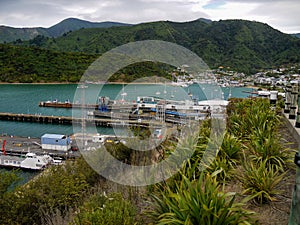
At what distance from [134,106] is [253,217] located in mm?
29767

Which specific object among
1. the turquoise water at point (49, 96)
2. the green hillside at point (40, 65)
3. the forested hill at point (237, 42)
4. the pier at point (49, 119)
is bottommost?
the pier at point (49, 119)

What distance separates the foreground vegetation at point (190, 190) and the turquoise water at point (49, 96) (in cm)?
1749

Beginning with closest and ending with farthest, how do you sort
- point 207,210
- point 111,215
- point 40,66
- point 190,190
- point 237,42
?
point 207,210 < point 190,190 < point 111,215 < point 40,66 < point 237,42

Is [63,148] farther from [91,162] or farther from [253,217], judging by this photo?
[253,217]

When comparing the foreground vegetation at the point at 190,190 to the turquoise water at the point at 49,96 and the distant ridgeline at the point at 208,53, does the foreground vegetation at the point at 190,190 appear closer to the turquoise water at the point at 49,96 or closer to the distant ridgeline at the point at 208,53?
the turquoise water at the point at 49,96

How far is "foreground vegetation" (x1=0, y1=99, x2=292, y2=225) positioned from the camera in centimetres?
229

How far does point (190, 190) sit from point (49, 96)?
144 ft

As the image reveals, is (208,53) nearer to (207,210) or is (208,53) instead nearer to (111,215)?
(111,215)

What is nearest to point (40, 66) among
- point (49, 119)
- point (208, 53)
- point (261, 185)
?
point (49, 119)

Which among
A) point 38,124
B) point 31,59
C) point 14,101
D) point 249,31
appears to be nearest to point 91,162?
point 38,124

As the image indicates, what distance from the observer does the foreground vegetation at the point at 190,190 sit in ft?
7.53

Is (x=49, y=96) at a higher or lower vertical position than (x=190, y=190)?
lower

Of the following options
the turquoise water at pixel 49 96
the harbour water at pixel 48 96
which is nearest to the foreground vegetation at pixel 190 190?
the harbour water at pixel 48 96

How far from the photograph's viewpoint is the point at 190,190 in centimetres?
234
